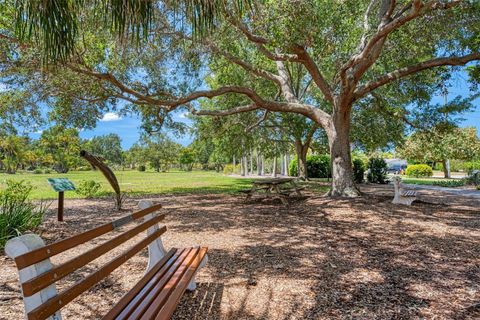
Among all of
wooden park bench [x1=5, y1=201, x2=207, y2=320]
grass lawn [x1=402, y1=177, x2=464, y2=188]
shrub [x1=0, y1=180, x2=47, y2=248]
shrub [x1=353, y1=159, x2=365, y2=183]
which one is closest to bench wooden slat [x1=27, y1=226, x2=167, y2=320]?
wooden park bench [x1=5, y1=201, x2=207, y2=320]

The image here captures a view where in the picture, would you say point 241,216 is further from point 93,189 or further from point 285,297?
point 93,189

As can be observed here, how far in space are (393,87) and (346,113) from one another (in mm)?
3087

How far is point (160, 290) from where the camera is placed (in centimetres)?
242

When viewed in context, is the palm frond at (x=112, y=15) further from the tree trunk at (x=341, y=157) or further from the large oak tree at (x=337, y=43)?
the tree trunk at (x=341, y=157)

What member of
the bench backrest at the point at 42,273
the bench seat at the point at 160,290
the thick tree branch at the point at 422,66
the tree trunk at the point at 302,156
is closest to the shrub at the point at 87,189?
the thick tree branch at the point at 422,66

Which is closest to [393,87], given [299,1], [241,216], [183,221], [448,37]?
[448,37]

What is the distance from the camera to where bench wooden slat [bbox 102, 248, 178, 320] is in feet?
6.68

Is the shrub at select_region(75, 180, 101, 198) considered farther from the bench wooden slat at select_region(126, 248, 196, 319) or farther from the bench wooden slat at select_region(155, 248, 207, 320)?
the bench wooden slat at select_region(126, 248, 196, 319)

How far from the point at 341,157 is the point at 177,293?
8823 millimetres

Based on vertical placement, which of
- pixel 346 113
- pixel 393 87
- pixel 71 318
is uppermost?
pixel 393 87

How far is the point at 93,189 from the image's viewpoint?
13.1 meters

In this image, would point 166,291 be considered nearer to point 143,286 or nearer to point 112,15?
point 143,286

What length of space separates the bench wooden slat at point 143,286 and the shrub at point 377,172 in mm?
19853

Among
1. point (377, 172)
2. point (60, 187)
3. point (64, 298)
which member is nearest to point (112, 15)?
point (64, 298)
